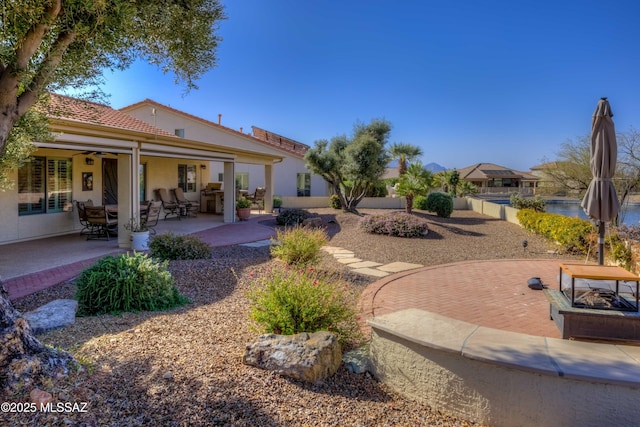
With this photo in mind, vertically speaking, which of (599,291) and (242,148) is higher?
(242,148)

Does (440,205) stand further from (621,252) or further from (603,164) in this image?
(603,164)

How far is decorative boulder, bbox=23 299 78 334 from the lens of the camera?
14.4 feet

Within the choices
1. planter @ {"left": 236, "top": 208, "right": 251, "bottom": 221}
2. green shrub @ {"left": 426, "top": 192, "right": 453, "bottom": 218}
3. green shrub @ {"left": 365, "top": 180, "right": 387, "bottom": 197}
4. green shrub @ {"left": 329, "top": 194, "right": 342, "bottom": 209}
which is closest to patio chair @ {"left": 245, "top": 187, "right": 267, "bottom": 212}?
green shrub @ {"left": 329, "top": 194, "right": 342, "bottom": 209}

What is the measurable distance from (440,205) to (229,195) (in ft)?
34.2

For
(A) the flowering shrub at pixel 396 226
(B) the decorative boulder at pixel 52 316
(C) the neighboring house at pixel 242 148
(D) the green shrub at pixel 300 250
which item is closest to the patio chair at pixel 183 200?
(C) the neighboring house at pixel 242 148

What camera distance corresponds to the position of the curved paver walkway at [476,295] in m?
5.46

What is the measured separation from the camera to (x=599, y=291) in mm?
4762

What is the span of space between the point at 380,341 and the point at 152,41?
16.7ft

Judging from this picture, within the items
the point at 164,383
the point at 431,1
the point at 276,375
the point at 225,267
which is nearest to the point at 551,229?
the point at 431,1

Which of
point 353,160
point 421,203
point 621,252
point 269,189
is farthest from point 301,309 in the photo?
point 421,203

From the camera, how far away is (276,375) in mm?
3490

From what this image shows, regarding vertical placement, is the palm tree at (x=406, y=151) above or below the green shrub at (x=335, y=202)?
above

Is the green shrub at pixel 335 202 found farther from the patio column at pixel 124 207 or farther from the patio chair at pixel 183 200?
the patio column at pixel 124 207

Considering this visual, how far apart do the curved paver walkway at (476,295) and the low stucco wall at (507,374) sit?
5.48ft
